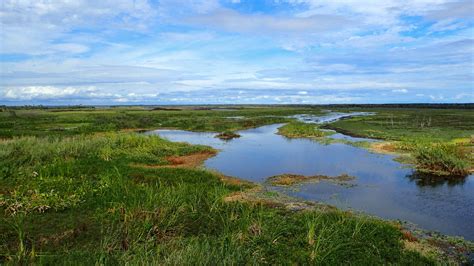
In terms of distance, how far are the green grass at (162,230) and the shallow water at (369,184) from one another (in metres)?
2.92

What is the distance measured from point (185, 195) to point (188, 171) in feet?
21.4

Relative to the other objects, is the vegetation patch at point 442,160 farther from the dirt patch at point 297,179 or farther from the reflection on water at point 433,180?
the dirt patch at point 297,179

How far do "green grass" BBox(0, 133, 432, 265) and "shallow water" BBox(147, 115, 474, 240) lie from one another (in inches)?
115

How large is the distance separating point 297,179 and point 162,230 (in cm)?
1061

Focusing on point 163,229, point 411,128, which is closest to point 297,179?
point 163,229

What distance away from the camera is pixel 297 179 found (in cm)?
1892

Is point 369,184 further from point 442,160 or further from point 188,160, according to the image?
point 188,160

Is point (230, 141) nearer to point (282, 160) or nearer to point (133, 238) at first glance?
point (282, 160)

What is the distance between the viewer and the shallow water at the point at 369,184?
13305 millimetres

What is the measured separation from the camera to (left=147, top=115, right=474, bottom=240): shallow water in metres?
13.3

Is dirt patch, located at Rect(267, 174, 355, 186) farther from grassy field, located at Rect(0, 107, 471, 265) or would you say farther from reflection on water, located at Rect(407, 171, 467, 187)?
grassy field, located at Rect(0, 107, 471, 265)

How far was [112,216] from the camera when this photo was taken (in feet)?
34.0

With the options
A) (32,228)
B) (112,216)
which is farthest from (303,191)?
(32,228)

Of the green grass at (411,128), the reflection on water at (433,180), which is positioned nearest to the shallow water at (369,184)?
the reflection on water at (433,180)
